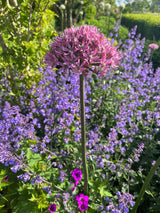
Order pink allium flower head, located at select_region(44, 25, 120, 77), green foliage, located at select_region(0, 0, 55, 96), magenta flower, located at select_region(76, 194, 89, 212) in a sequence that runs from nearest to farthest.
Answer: pink allium flower head, located at select_region(44, 25, 120, 77) → magenta flower, located at select_region(76, 194, 89, 212) → green foliage, located at select_region(0, 0, 55, 96)

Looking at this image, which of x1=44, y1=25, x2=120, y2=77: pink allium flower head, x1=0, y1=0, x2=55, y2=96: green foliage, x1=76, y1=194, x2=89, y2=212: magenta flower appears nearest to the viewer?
x1=44, y1=25, x2=120, y2=77: pink allium flower head

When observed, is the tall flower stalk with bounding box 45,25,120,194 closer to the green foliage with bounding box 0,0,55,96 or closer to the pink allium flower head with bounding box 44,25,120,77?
the pink allium flower head with bounding box 44,25,120,77

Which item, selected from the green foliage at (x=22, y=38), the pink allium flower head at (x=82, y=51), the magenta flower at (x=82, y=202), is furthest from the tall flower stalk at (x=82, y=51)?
the green foliage at (x=22, y=38)

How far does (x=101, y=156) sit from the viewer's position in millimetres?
2428

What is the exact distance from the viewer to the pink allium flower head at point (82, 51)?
54.1 inches

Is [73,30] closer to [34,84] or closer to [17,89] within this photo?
[34,84]

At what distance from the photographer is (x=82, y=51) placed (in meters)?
1.37

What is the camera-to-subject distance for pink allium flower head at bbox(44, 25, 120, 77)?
4.51 ft

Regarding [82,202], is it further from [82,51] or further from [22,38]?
[22,38]

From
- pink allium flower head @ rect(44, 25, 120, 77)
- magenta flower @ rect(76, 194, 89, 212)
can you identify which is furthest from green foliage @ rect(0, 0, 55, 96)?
magenta flower @ rect(76, 194, 89, 212)

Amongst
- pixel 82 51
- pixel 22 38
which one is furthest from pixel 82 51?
pixel 22 38

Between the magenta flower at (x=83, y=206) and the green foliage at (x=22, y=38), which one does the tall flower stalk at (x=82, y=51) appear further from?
the green foliage at (x=22, y=38)

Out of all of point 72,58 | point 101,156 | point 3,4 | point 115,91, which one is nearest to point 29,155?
point 101,156

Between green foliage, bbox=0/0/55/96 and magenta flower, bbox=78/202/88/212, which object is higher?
green foliage, bbox=0/0/55/96
